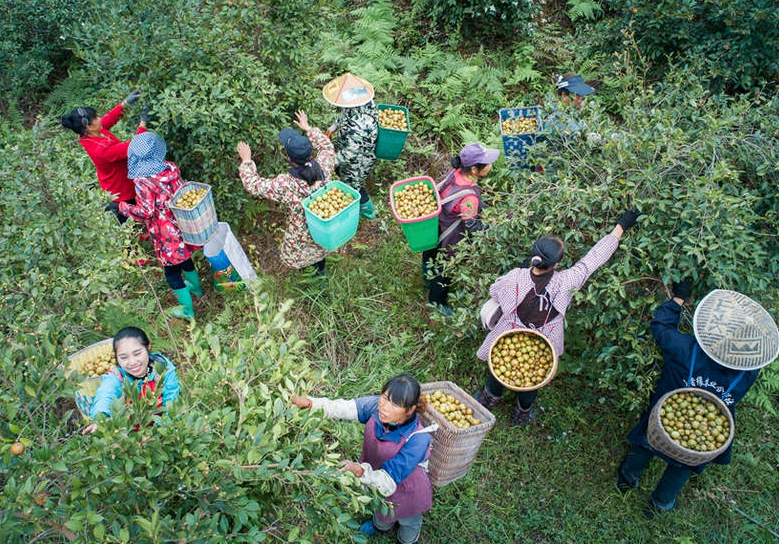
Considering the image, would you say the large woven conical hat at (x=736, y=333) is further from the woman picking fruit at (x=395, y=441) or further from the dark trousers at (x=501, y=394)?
the woman picking fruit at (x=395, y=441)

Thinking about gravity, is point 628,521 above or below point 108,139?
below

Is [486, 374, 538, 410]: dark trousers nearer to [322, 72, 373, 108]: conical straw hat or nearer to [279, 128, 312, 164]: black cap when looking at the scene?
[279, 128, 312, 164]: black cap

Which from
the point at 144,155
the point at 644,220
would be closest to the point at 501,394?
the point at 644,220

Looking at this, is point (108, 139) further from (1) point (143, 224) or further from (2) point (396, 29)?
(2) point (396, 29)

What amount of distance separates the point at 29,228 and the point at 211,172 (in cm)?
225

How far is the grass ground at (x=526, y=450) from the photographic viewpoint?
4961mm

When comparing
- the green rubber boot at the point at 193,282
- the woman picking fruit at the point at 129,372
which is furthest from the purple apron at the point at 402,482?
the green rubber boot at the point at 193,282

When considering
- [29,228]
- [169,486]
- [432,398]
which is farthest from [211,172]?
[169,486]

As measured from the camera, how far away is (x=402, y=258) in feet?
22.9

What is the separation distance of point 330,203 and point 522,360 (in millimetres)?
2501

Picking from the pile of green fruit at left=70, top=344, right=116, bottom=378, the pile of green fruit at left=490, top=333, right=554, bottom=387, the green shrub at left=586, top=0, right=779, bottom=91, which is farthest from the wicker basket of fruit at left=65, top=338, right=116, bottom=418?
the green shrub at left=586, top=0, right=779, bottom=91

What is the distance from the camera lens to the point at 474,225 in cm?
558

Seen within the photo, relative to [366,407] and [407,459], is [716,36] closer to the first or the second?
[366,407]

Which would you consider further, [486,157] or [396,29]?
[396,29]
